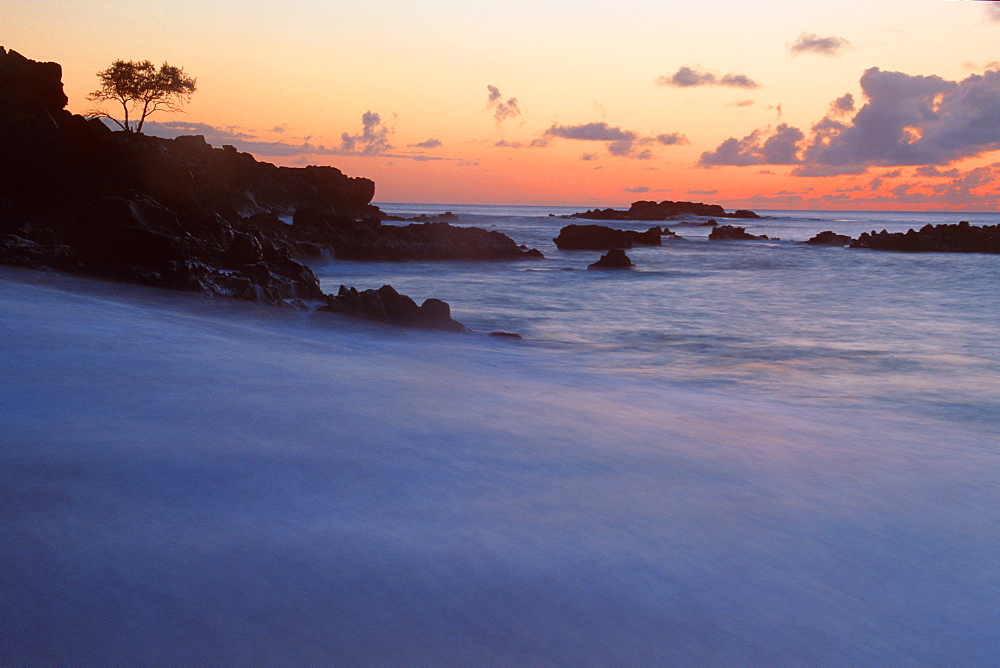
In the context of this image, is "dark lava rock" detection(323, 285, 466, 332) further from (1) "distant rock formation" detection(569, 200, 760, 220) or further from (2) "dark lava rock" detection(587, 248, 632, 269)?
(1) "distant rock formation" detection(569, 200, 760, 220)

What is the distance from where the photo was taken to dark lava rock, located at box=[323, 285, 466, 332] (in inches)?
402

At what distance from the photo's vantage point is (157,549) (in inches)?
95.3

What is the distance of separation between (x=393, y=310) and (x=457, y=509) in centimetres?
731

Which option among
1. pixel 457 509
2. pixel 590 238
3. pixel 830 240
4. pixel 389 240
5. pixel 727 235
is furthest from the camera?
pixel 727 235

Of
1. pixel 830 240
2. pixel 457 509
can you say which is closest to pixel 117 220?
pixel 457 509

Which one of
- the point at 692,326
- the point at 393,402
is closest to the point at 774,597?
the point at 393,402

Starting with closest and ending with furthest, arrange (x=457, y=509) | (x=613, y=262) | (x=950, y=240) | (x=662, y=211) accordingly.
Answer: (x=457, y=509), (x=613, y=262), (x=950, y=240), (x=662, y=211)

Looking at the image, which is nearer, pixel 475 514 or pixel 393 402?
pixel 475 514

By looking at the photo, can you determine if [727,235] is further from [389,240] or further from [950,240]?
[389,240]

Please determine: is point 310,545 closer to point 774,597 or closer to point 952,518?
point 774,597

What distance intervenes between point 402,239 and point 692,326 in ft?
54.1

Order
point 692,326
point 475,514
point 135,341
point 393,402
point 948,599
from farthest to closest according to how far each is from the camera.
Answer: point 692,326 < point 135,341 < point 393,402 < point 475,514 < point 948,599

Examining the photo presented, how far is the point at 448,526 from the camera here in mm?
2930

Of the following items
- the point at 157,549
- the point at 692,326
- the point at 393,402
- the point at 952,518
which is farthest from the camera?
the point at 692,326
